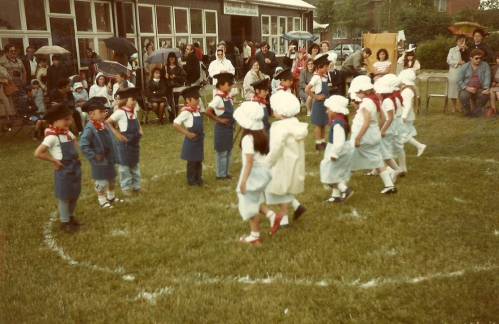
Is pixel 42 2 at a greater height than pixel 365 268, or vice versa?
pixel 42 2

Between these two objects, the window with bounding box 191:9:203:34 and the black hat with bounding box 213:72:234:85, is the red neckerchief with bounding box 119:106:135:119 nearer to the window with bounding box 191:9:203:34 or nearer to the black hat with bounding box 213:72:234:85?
the black hat with bounding box 213:72:234:85

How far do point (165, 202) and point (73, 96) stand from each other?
7122 millimetres

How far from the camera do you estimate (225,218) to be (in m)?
6.48

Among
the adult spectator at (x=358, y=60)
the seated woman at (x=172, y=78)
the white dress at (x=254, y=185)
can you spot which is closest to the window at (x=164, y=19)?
the seated woman at (x=172, y=78)

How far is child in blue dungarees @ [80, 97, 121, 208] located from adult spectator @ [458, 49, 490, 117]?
33.6 feet

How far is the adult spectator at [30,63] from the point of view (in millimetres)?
14992

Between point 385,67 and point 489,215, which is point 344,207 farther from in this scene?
point 385,67

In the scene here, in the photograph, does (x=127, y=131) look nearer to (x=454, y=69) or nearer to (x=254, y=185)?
(x=254, y=185)

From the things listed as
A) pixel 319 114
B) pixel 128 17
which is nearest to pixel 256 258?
pixel 319 114

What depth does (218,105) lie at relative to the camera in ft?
25.9

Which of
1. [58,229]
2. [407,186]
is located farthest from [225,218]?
[407,186]

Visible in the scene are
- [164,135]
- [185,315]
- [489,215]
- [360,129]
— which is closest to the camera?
[185,315]

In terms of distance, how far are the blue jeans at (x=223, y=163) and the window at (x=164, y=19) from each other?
47.3ft

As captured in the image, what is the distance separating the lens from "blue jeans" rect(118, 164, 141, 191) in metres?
7.54
